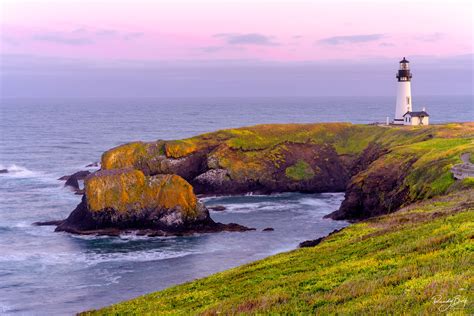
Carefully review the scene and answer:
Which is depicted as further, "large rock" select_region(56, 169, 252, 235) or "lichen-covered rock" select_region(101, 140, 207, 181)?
"lichen-covered rock" select_region(101, 140, 207, 181)

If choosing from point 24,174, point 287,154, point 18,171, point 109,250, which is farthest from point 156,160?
point 109,250

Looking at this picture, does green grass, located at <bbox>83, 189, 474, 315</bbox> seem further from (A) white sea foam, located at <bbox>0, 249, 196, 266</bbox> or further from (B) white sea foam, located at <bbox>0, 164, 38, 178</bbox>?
(B) white sea foam, located at <bbox>0, 164, 38, 178</bbox>

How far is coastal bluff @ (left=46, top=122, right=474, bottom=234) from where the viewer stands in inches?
2581

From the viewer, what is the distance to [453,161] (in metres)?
59.1

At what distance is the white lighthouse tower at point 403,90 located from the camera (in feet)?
373

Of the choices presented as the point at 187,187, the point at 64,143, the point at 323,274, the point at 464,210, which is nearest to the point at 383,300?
the point at 323,274

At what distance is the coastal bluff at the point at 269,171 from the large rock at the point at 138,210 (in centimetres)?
11

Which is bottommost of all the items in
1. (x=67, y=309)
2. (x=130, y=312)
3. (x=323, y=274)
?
(x=67, y=309)

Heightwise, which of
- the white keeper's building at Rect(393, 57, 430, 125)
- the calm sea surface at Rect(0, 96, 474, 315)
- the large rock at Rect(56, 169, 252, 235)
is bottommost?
the calm sea surface at Rect(0, 96, 474, 315)

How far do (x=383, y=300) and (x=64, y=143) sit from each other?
519 feet

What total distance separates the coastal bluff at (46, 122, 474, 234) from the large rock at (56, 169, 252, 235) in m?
0.11

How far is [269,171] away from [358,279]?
74.2 m

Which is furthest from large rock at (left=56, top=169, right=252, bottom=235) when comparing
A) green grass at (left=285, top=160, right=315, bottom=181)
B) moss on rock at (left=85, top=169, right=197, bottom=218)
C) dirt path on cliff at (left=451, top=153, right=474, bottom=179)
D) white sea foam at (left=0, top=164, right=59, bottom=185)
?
white sea foam at (left=0, top=164, right=59, bottom=185)

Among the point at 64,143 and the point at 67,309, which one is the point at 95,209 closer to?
the point at 67,309
